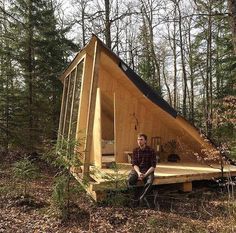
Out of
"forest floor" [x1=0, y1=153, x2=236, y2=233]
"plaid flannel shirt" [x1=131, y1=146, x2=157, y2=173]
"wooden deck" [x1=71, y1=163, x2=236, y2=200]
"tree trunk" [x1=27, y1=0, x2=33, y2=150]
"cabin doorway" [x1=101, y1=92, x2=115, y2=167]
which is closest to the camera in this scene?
"forest floor" [x1=0, y1=153, x2=236, y2=233]

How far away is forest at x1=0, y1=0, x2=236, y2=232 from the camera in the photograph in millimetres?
5446

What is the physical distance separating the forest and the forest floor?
0.02 m

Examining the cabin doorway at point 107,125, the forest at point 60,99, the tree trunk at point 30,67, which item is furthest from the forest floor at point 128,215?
the tree trunk at point 30,67

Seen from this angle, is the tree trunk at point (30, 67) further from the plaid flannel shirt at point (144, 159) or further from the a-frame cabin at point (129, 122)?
the plaid flannel shirt at point (144, 159)

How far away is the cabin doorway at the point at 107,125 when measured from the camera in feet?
32.0

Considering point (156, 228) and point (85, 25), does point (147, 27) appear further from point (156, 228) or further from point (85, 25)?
point (156, 228)

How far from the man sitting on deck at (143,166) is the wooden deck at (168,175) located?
0.18 meters

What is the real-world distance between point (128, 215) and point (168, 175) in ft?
5.06

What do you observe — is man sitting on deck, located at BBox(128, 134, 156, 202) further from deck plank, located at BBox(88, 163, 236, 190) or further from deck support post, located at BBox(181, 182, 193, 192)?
deck support post, located at BBox(181, 182, 193, 192)

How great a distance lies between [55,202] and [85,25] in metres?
16.6

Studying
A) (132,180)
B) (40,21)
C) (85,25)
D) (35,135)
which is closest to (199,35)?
(85,25)

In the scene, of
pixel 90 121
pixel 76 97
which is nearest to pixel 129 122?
pixel 76 97

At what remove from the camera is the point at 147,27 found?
23516mm

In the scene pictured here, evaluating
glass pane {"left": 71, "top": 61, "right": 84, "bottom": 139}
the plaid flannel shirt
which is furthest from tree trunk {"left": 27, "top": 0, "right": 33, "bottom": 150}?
the plaid flannel shirt
